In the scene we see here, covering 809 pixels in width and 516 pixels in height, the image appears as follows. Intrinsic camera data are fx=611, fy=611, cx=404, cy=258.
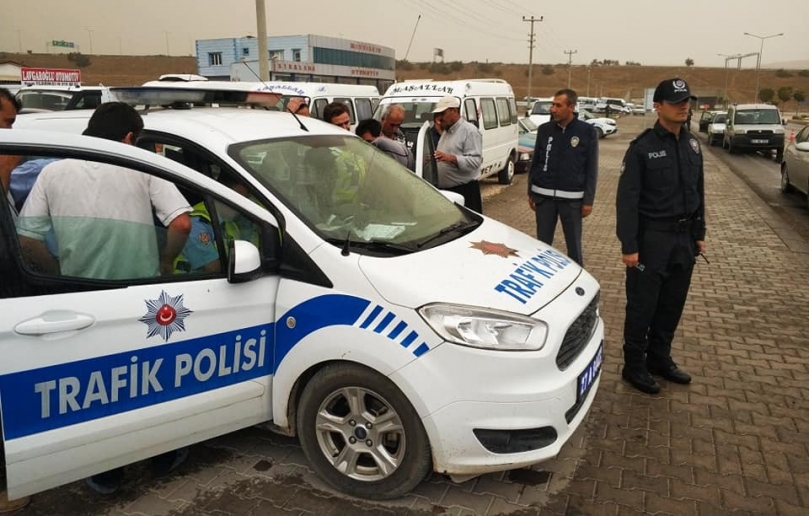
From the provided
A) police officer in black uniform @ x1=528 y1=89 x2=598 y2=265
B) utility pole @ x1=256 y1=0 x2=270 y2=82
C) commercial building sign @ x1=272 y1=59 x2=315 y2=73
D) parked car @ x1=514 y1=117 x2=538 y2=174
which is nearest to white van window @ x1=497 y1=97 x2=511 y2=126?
parked car @ x1=514 y1=117 x2=538 y2=174

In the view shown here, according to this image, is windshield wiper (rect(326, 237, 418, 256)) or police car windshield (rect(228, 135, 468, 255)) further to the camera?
police car windshield (rect(228, 135, 468, 255))

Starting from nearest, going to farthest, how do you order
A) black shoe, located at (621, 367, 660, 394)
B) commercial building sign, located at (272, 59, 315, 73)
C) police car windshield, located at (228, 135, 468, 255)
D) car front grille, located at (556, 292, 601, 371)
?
1. car front grille, located at (556, 292, 601, 371)
2. police car windshield, located at (228, 135, 468, 255)
3. black shoe, located at (621, 367, 660, 394)
4. commercial building sign, located at (272, 59, 315, 73)

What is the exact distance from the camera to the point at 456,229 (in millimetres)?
3453

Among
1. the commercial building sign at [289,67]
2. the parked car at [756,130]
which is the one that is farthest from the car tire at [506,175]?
the commercial building sign at [289,67]

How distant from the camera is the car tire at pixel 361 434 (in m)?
2.63

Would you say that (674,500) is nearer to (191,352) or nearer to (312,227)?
(312,227)

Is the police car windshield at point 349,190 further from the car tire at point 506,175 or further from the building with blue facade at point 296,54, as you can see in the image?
the building with blue facade at point 296,54

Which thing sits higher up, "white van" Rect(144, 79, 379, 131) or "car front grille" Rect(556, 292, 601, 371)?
"white van" Rect(144, 79, 379, 131)

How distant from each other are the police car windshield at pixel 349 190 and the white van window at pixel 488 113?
8.95 meters

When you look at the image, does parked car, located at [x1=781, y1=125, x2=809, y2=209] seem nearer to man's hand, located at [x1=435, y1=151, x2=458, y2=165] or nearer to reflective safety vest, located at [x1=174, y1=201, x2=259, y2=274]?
man's hand, located at [x1=435, y1=151, x2=458, y2=165]

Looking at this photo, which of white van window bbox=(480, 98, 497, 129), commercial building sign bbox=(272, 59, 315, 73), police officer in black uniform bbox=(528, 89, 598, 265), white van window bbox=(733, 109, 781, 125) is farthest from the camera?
commercial building sign bbox=(272, 59, 315, 73)

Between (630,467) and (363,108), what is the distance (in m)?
10.8

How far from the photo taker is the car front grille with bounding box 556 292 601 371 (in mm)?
2768

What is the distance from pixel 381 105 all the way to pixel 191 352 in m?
9.82
